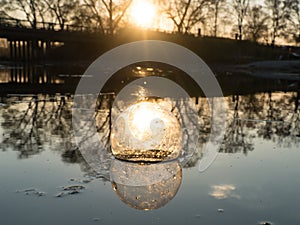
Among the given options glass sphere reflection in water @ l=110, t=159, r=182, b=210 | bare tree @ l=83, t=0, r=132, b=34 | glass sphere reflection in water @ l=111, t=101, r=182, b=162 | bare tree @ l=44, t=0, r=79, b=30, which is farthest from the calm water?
bare tree @ l=44, t=0, r=79, b=30

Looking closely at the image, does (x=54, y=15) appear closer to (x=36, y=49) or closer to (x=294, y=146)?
(x=36, y=49)

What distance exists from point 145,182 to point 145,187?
193mm

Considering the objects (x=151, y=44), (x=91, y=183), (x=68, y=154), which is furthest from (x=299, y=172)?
(x=151, y=44)

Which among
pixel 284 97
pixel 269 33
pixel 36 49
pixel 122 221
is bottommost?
pixel 122 221

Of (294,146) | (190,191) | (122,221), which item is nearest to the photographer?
(122,221)

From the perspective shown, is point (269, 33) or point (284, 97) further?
point (269, 33)

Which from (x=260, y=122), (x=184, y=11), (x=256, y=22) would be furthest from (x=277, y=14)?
(x=260, y=122)

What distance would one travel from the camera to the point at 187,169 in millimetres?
7332

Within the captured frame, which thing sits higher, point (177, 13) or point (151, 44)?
point (177, 13)

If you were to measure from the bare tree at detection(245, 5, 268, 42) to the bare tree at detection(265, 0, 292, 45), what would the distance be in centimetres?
146

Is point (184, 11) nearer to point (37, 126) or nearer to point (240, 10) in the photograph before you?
point (240, 10)

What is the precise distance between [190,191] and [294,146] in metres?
4.38

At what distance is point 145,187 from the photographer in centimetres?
607

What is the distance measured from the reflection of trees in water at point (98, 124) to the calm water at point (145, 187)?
0.09 feet
